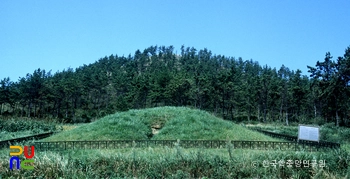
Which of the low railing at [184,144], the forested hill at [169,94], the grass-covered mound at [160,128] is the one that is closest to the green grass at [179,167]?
the low railing at [184,144]

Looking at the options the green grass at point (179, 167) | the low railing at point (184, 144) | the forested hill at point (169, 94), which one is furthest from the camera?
the forested hill at point (169, 94)

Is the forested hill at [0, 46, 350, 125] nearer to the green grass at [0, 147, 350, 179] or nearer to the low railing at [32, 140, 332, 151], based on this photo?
the low railing at [32, 140, 332, 151]

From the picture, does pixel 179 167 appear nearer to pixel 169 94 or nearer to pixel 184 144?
pixel 184 144

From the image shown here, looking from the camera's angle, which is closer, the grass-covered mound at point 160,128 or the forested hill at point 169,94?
the grass-covered mound at point 160,128

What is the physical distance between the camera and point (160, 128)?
1995 cm

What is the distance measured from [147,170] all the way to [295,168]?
437 cm

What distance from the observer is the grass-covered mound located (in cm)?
1736

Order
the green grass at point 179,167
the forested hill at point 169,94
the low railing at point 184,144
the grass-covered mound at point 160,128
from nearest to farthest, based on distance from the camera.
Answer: the green grass at point 179,167 → the low railing at point 184,144 → the grass-covered mound at point 160,128 → the forested hill at point 169,94

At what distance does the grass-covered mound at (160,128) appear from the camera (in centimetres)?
1736

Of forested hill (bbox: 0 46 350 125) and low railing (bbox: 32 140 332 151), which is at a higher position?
forested hill (bbox: 0 46 350 125)

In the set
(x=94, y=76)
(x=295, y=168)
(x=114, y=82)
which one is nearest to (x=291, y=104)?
(x=114, y=82)

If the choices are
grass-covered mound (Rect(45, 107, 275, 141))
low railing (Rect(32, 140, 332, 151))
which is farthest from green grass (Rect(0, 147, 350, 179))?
grass-covered mound (Rect(45, 107, 275, 141))

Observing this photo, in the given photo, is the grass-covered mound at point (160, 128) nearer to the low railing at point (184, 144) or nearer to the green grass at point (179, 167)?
the low railing at point (184, 144)

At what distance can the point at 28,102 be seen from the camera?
68.2 meters
